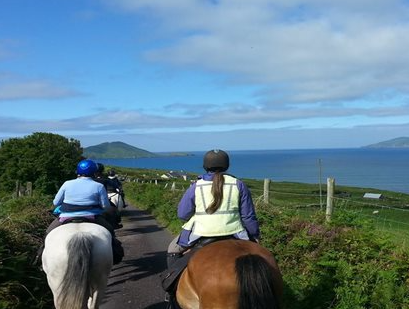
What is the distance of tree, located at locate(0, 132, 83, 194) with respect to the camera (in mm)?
23172

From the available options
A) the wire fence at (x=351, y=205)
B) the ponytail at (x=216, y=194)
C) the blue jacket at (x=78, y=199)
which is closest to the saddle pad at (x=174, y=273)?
the ponytail at (x=216, y=194)

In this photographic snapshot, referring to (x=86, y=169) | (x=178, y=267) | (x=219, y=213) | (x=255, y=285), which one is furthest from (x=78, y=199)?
(x=255, y=285)

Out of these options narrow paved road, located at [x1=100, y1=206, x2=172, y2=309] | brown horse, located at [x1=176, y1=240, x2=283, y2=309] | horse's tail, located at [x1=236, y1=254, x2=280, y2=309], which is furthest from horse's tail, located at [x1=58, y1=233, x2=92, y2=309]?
horse's tail, located at [x1=236, y1=254, x2=280, y2=309]

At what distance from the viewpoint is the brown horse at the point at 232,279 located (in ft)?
12.8

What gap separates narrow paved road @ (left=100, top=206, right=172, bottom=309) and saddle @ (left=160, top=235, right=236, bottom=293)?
9.49 feet

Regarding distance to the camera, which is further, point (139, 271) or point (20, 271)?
point (139, 271)

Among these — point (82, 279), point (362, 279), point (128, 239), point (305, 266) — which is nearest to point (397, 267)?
point (362, 279)

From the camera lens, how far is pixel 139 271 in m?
10.7

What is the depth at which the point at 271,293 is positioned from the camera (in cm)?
391

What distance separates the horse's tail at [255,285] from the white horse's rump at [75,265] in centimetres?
277

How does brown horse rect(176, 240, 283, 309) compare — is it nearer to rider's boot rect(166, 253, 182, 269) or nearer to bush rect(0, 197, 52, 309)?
rider's boot rect(166, 253, 182, 269)

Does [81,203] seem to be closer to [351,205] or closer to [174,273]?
[174,273]

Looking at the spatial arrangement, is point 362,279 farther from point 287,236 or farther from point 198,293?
point 198,293

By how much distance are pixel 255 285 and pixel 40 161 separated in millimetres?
21209
